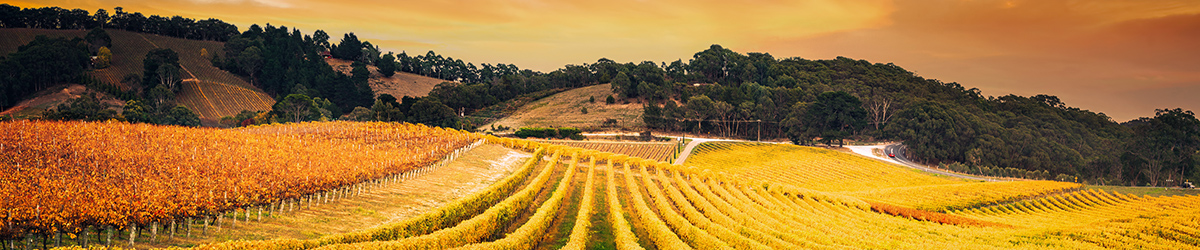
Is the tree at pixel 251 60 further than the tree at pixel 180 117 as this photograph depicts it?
Yes

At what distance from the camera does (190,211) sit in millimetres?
20141

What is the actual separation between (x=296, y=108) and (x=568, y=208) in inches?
3638

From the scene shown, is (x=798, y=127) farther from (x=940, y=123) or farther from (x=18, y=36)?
(x=18, y=36)

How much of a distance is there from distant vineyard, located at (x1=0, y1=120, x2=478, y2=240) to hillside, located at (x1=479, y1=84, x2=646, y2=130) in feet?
251

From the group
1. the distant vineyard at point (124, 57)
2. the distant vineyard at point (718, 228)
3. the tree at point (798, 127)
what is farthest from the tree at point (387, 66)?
Answer: the distant vineyard at point (718, 228)

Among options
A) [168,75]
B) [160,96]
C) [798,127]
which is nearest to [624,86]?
[798,127]

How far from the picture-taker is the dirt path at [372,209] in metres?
23.2

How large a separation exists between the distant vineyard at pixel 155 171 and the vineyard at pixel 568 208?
117 mm

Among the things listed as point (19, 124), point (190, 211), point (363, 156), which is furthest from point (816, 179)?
point (19, 124)

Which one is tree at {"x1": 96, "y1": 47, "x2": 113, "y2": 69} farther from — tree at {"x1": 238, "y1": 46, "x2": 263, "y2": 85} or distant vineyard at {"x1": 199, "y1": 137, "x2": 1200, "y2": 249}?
distant vineyard at {"x1": 199, "y1": 137, "x2": 1200, "y2": 249}

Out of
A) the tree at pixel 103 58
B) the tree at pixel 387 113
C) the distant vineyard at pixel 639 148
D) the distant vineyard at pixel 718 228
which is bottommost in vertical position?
the distant vineyard at pixel 718 228

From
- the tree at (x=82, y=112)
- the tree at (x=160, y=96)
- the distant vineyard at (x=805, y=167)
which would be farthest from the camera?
the tree at (x=160, y=96)

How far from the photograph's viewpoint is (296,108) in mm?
107875

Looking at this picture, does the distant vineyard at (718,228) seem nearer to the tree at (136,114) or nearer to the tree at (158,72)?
the tree at (136,114)
